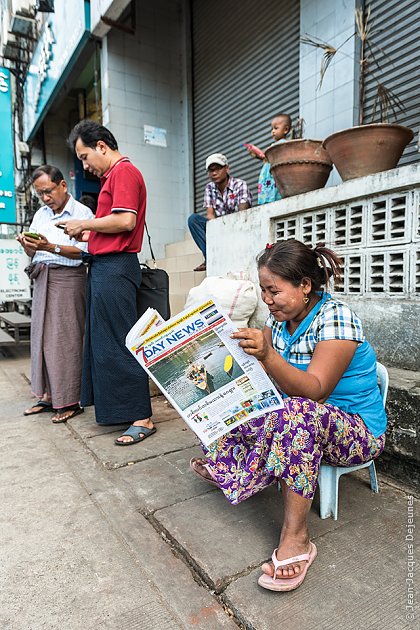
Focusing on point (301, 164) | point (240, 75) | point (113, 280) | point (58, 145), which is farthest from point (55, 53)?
point (113, 280)

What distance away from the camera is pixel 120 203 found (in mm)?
2383

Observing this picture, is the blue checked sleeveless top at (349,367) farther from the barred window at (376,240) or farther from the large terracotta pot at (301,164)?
the large terracotta pot at (301,164)

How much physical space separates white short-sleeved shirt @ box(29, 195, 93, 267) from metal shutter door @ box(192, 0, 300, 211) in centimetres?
274

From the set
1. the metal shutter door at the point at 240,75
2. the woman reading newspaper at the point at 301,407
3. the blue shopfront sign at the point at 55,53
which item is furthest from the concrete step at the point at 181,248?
the woman reading newspaper at the point at 301,407

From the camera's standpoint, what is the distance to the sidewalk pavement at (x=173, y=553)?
1244 mm

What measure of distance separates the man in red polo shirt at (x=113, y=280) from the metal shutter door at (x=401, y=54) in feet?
7.50

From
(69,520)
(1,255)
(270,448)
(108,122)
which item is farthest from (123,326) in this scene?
(1,255)

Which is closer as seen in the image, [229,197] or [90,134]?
[90,134]

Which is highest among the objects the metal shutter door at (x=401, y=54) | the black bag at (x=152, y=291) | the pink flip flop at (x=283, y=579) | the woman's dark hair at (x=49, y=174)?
the metal shutter door at (x=401, y=54)

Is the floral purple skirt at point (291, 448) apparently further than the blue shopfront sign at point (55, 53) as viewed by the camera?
No

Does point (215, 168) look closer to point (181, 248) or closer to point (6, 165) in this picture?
point (181, 248)

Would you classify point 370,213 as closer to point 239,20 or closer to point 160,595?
point 160,595

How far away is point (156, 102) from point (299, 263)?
5.66 meters

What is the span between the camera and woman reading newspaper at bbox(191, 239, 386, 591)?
1354mm
